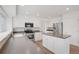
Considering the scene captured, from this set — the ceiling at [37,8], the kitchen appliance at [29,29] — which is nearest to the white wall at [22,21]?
the kitchen appliance at [29,29]

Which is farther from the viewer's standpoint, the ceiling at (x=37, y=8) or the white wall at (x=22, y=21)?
the white wall at (x=22, y=21)

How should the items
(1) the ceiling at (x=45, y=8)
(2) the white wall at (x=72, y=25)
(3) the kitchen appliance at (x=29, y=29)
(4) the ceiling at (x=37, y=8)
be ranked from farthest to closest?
(3) the kitchen appliance at (x=29, y=29), (2) the white wall at (x=72, y=25), (1) the ceiling at (x=45, y=8), (4) the ceiling at (x=37, y=8)

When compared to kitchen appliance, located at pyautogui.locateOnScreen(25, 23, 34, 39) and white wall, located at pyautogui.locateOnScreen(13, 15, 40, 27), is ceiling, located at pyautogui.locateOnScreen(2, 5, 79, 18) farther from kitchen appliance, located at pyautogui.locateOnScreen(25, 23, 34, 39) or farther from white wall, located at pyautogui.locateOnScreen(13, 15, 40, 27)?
kitchen appliance, located at pyautogui.locateOnScreen(25, 23, 34, 39)

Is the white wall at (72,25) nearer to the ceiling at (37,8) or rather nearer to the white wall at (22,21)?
the ceiling at (37,8)

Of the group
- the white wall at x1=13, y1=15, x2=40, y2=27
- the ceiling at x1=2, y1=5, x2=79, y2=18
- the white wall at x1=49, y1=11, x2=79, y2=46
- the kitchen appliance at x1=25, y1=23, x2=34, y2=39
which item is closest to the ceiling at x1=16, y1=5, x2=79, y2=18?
the ceiling at x1=2, y1=5, x2=79, y2=18

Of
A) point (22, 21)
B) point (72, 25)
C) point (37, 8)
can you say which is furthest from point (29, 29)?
point (37, 8)

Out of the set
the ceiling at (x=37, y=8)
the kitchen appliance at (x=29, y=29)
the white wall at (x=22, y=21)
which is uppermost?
the ceiling at (x=37, y=8)

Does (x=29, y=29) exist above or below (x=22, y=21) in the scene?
below

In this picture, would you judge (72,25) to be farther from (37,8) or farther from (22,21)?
(22,21)

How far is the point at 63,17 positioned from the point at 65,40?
3324mm
